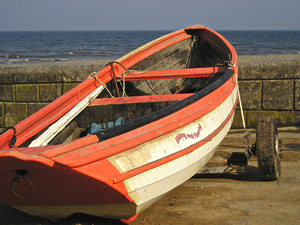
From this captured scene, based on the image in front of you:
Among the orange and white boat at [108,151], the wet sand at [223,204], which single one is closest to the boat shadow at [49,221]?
the wet sand at [223,204]

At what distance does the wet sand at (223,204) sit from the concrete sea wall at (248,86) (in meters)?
1.90

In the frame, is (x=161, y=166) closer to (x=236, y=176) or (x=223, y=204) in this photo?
(x=223, y=204)

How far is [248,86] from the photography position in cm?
609

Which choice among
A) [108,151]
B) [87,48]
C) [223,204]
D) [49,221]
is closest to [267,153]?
[223,204]

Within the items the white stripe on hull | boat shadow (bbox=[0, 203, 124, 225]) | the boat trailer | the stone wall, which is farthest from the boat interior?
the white stripe on hull

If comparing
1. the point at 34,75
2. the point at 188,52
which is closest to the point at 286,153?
the point at 188,52

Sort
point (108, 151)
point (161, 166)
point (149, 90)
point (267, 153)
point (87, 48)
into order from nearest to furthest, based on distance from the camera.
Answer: point (108, 151) → point (161, 166) → point (267, 153) → point (149, 90) → point (87, 48)

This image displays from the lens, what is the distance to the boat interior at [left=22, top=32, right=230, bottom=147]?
440cm

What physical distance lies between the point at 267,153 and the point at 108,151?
183 centimetres

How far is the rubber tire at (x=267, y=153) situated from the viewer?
3.76 meters

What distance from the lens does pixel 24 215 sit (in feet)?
11.8

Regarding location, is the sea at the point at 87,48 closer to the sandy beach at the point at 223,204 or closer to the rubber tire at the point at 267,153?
the sandy beach at the point at 223,204

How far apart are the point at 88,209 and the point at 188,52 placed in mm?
4146

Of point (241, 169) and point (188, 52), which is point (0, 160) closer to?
point (241, 169)
